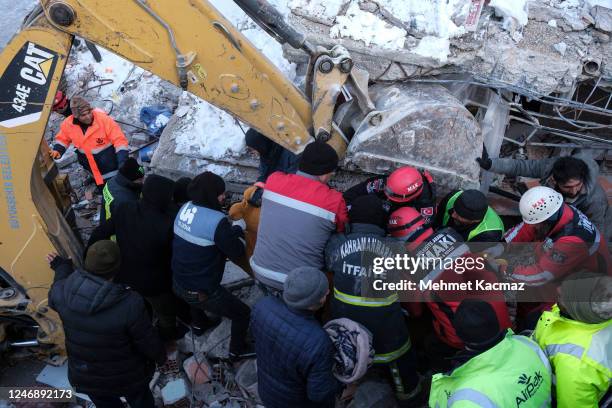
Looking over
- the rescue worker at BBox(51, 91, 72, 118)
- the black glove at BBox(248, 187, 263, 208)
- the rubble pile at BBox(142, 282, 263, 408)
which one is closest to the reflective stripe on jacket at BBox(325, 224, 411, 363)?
the black glove at BBox(248, 187, 263, 208)

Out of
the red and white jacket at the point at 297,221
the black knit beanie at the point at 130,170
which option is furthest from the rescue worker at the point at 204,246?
the black knit beanie at the point at 130,170

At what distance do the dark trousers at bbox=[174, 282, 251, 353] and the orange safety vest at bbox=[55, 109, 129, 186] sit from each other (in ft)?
6.23

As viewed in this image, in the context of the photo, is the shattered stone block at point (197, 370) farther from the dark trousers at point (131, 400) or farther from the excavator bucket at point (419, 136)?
the excavator bucket at point (419, 136)

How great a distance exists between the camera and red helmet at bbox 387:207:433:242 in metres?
3.60

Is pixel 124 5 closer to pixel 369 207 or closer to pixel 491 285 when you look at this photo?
pixel 369 207

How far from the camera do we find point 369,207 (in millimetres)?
3316

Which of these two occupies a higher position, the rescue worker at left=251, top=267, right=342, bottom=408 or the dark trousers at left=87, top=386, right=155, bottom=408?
the rescue worker at left=251, top=267, right=342, bottom=408

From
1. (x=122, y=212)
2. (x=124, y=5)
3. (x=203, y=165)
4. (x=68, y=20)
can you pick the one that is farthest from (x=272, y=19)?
(x=203, y=165)

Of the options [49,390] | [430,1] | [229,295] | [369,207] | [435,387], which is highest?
[430,1]

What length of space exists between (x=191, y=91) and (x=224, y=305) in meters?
1.61

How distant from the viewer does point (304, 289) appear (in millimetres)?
2787

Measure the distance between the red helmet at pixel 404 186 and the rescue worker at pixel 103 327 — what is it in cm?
189

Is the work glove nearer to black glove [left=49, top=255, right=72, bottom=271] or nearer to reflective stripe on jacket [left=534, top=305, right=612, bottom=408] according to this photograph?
reflective stripe on jacket [left=534, top=305, right=612, bottom=408]

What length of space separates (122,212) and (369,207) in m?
1.82
